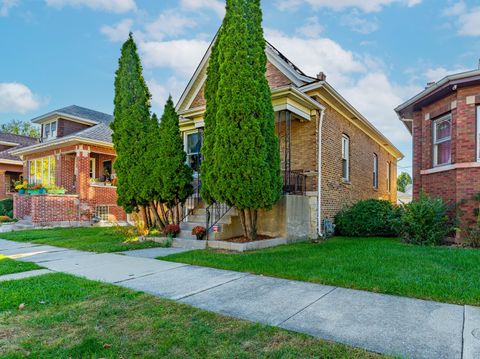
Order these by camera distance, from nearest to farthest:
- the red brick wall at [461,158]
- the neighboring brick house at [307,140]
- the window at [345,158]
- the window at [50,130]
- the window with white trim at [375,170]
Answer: the red brick wall at [461,158]
the neighboring brick house at [307,140]
the window at [345,158]
the window with white trim at [375,170]
the window at [50,130]

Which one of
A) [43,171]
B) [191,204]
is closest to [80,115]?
[43,171]

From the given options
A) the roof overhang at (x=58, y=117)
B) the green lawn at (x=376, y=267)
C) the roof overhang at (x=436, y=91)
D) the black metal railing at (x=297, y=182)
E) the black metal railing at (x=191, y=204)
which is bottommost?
the green lawn at (x=376, y=267)

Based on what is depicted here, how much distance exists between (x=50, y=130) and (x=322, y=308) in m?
20.2

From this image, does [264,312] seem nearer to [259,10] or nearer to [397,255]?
[397,255]

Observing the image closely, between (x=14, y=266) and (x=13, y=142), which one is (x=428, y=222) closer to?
(x=14, y=266)

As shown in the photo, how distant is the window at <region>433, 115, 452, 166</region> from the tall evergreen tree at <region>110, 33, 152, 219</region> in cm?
886

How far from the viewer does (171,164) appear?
29.5 feet

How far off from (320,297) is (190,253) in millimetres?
3797

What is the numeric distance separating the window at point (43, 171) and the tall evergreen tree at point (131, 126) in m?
10.5

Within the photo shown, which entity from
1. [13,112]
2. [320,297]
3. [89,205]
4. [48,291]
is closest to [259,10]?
[320,297]

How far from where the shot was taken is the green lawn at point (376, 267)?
4.10 meters

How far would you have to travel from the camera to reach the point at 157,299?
387cm

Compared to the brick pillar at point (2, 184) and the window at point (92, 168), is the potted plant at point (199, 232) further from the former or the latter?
the brick pillar at point (2, 184)

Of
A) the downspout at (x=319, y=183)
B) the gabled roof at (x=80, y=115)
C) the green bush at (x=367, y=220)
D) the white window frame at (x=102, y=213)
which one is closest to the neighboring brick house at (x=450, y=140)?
the green bush at (x=367, y=220)
